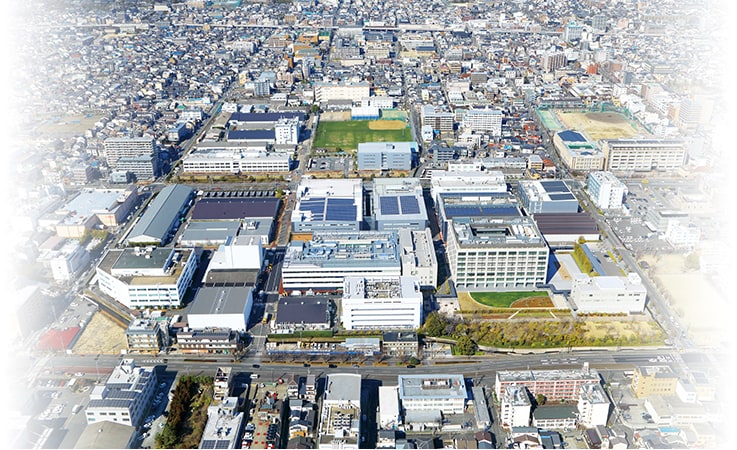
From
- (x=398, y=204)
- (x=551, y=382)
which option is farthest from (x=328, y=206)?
(x=551, y=382)

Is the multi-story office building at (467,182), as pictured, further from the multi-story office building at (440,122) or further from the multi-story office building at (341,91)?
the multi-story office building at (341,91)

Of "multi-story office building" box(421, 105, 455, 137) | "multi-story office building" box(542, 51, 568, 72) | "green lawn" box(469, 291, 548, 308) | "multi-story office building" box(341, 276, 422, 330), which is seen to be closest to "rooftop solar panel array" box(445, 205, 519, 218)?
"green lawn" box(469, 291, 548, 308)

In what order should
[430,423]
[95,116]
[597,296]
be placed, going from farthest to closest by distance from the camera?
[95,116] < [597,296] < [430,423]

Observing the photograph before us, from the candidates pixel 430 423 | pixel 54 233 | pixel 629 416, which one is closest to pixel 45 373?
pixel 54 233

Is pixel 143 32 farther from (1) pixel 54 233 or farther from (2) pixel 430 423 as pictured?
(2) pixel 430 423

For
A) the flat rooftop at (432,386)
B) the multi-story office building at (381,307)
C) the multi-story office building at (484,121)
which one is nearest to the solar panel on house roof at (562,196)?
the multi-story office building at (381,307)
